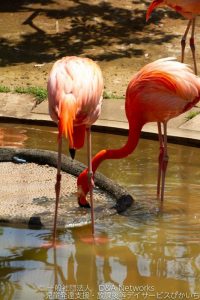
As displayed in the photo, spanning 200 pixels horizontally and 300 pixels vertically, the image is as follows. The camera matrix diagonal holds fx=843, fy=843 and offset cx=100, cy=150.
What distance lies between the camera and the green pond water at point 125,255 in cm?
493

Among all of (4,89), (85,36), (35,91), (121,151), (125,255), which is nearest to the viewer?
(125,255)

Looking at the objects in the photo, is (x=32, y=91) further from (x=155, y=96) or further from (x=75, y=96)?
(x=75, y=96)

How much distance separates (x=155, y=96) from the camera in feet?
20.3

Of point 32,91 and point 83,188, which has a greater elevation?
point 83,188

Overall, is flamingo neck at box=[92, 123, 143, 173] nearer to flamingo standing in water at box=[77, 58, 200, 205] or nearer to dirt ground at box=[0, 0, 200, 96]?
flamingo standing in water at box=[77, 58, 200, 205]

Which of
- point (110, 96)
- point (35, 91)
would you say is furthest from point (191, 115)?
point (35, 91)

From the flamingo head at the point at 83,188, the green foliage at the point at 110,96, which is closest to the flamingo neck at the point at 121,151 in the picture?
the flamingo head at the point at 83,188

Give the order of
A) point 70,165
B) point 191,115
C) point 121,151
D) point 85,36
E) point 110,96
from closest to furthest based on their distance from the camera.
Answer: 1. point 121,151
2. point 70,165
3. point 191,115
4. point 110,96
5. point 85,36

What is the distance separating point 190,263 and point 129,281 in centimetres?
48

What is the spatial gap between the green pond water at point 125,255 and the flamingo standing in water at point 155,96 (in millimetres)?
457

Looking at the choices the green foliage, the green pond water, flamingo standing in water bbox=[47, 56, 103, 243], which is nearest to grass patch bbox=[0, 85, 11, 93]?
the green foliage

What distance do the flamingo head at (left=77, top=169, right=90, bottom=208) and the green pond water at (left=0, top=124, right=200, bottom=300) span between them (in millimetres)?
243

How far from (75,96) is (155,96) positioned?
0.84m

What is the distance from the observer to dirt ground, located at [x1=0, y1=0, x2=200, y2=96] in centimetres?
1001
